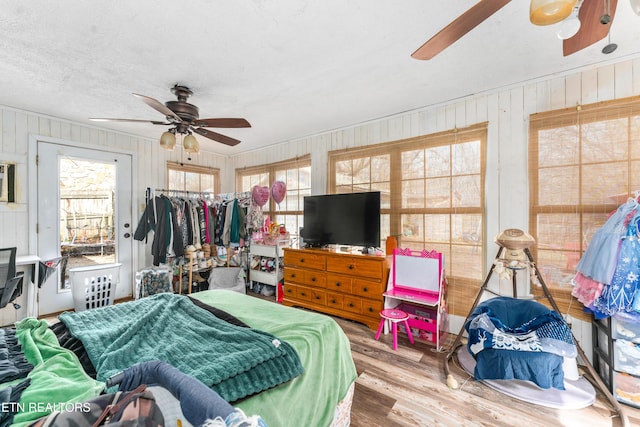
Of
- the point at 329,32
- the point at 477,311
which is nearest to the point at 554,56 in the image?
the point at 329,32

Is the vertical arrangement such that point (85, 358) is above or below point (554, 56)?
below

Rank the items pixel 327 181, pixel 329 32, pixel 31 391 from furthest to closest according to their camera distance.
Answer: pixel 327 181, pixel 329 32, pixel 31 391

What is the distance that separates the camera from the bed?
0.88 meters

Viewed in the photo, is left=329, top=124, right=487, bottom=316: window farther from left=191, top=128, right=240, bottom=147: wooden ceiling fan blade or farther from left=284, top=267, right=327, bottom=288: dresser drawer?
left=191, top=128, right=240, bottom=147: wooden ceiling fan blade

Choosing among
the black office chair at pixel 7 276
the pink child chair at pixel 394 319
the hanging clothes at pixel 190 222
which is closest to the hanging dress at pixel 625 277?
the pink child chair at pixel 394 319

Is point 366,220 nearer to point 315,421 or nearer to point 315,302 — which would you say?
point 315,302

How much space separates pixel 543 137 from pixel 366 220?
1.74 metres

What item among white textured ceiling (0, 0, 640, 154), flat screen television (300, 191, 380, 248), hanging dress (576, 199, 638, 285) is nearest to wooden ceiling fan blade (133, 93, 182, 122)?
white textured ceiling (0, 0, 640, 154)

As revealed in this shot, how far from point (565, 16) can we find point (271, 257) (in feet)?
12.4

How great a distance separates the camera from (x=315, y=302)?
3375 millimetres

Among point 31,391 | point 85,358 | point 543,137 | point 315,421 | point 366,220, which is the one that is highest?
point 543,137

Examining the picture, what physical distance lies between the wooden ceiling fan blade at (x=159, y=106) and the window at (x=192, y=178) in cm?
238

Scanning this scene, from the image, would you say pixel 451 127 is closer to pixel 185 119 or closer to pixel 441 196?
pixel 441 196

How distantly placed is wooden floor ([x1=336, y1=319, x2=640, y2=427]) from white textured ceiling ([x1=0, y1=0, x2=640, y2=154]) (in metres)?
2.43
